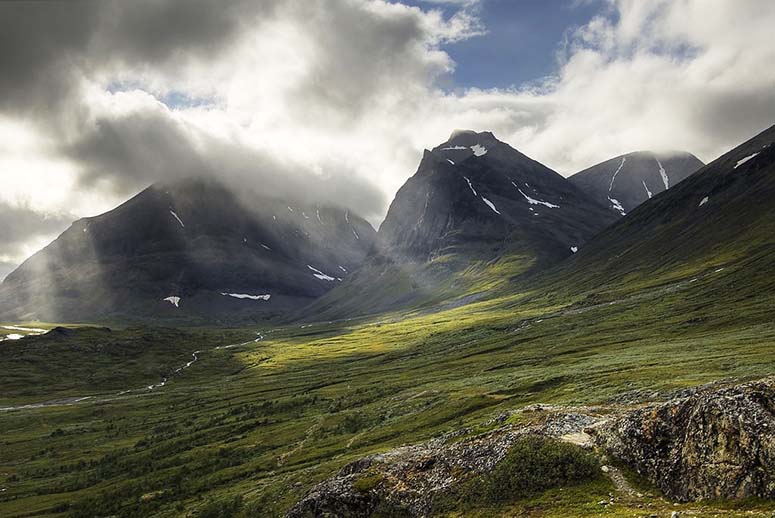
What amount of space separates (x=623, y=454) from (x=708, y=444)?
548cm

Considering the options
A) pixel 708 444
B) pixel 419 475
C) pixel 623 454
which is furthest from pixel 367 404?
pixel 708 444

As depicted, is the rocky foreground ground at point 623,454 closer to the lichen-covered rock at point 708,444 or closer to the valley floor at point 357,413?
the lichen-covered rock at point 708,444

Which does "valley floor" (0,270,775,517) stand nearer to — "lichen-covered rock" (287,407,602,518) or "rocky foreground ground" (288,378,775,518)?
"rocky foreground ground" (288,378,775,518)

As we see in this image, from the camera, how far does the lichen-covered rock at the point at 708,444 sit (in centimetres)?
2531

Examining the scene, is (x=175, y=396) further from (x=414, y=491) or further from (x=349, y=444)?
(x=414, y=491)

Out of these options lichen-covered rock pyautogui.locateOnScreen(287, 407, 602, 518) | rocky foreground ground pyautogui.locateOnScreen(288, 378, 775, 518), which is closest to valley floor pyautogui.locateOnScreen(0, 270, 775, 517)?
rocky foreground ground pyautogui.locateOnScreen(288, 378, 775, 518)

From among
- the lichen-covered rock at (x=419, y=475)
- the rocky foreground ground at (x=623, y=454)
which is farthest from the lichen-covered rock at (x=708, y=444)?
the lichen-covered rock at (x=419, y=475)

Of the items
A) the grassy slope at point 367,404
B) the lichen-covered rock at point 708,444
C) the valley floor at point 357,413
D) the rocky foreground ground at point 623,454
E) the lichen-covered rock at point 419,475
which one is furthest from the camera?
the grassy slope at point 367,404

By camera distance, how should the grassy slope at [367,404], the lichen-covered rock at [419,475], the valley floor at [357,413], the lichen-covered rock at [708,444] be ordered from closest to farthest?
1. the lichen-covered rock at [708,444]
2. the lichen-covered rock at [419,475]
3. the valley floor at [357,413]
4. the grassy slope at [367,404]

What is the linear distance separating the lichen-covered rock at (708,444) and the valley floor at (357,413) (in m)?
1.33

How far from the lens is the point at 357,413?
98000 mm

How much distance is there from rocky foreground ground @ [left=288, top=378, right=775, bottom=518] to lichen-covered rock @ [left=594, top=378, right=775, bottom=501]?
2.0 inches

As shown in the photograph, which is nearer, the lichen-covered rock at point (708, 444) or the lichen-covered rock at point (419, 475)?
the lichen-covered rock at point (708, 444)

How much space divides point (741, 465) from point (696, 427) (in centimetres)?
337
